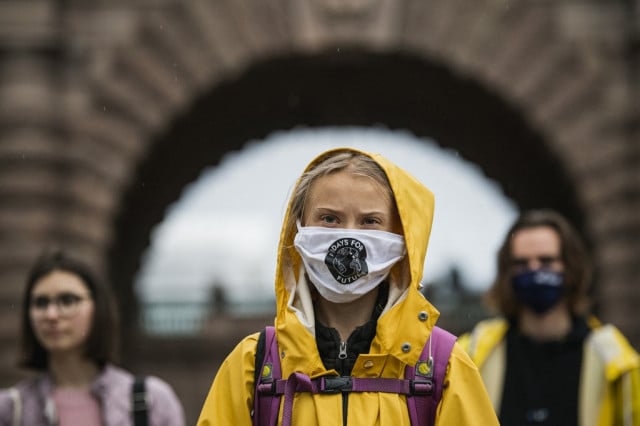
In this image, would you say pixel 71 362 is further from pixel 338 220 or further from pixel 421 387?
pixel 421 387

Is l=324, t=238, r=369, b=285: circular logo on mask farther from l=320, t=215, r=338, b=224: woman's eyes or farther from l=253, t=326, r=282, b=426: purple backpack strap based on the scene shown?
l=253, t=326, r=282, b=426: purple backpack strap

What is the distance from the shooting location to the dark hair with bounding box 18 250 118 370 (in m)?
4.60

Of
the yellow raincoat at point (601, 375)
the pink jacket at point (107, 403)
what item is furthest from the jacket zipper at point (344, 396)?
the yellow raincoat at point (601, 375)

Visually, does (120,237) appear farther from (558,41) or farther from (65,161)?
(558,41)

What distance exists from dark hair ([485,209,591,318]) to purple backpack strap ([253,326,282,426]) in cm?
200

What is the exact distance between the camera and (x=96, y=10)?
11719 millimetres

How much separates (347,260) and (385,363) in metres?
0.28

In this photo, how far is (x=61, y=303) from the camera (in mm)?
4602

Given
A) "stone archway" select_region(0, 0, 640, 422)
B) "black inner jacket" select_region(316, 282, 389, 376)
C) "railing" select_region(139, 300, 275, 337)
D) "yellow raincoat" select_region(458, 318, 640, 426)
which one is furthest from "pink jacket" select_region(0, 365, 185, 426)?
"railing" select_region(139, 300, 275, 337)

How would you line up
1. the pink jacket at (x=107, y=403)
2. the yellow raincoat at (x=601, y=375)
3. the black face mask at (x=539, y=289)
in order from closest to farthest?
the pink jacket at (x=107, y=403), the yellow raincoat at (x=601, y=375), the black face mask at (x=539, y=289)

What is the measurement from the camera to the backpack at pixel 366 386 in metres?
3.07

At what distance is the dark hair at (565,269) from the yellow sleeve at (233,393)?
200cm

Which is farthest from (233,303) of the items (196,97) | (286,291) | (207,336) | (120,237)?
(286,291)

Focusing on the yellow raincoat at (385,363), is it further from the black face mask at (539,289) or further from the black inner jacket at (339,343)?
the black face mask at (539,289)
